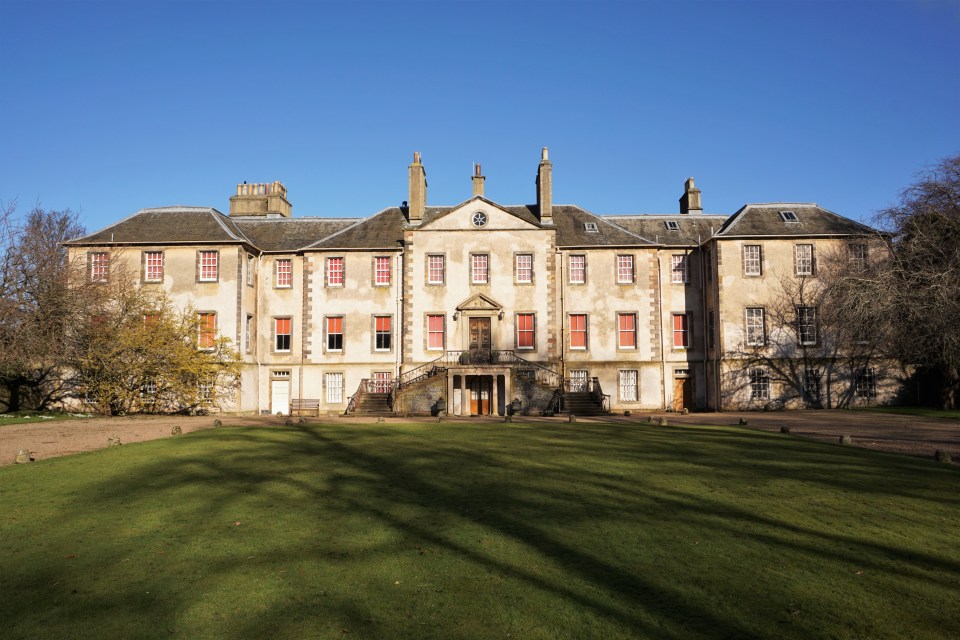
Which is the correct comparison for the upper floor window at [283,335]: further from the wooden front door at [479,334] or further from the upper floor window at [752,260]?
the upper floor window at [752,260]

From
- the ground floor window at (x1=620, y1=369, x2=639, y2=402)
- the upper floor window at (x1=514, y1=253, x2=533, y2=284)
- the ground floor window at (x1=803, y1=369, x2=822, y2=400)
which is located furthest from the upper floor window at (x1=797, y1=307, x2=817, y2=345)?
the upper floor window at (x1=514, y1=253, x2=533, y2=284)

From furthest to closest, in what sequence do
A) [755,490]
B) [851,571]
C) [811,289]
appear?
[811,289] < [755,490] < [851,571]

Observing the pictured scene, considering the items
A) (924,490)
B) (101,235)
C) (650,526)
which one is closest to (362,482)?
(650,526)

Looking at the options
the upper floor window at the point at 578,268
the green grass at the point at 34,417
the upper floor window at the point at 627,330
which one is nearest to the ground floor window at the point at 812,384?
the upper floor window at the point at 627,330

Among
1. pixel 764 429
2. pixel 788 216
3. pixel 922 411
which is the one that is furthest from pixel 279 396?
pixel 922 411

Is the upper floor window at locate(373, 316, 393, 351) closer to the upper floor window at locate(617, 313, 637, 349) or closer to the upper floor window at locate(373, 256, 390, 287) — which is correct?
the upper floor window at locate(373, 256, 390, 287)

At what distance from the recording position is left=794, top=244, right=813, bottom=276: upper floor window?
35312mm

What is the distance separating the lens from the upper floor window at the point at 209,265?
3468cm

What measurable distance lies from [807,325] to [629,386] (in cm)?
952

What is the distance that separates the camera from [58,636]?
6250 millimetres

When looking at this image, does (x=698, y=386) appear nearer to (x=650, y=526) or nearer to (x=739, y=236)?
(x=739, y=236)

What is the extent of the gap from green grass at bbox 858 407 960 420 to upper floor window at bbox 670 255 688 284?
10.7 meters

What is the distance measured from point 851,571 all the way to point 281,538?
6951 millimetres

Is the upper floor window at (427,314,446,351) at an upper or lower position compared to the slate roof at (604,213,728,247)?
lower
